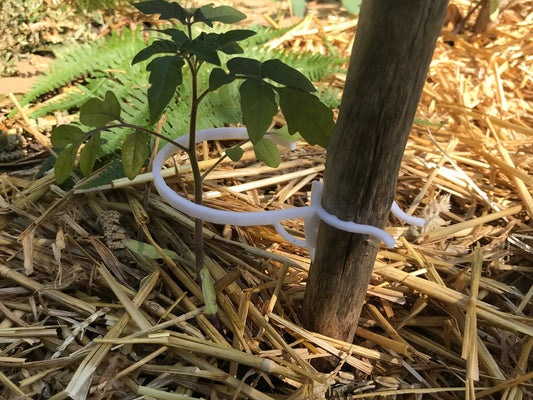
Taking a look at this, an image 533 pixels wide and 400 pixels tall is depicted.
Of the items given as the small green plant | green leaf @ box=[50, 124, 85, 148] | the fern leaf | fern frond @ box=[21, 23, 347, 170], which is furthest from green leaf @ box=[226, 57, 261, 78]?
fern frond @ box=[21, 23, 347, 170]

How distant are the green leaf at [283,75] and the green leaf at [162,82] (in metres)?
0.15

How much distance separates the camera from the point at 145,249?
4.47ft

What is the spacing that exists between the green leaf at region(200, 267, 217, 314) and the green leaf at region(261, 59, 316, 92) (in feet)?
1.83

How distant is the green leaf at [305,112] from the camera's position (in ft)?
2.75

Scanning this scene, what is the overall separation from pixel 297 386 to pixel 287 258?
1.18 feet

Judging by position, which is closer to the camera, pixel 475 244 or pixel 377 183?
pixel 377 183

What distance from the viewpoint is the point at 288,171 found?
1.78 meters

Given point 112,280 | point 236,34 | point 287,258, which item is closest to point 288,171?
point 287,258

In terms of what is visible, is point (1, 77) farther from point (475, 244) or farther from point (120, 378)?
point (475, 244)

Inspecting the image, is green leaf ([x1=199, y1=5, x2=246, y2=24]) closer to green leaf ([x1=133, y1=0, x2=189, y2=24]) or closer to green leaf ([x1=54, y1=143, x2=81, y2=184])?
green leaf ([x1=133, y1=0, x2=189, y2=24])

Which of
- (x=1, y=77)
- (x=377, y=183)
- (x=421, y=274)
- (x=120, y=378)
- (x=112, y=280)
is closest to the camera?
(x=377, y=183)

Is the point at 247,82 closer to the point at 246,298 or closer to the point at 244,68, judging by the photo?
the point at 244,68

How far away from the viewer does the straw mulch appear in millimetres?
1141

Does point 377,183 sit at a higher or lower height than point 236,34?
lower
